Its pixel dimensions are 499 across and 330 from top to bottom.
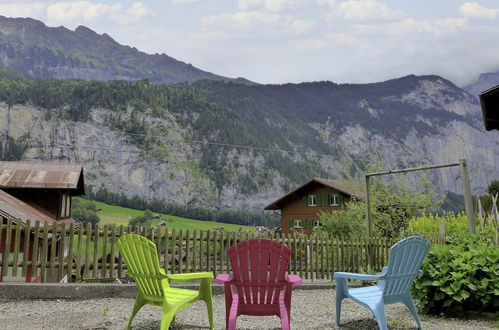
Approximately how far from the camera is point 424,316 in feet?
20.0

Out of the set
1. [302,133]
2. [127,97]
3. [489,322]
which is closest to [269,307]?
[489,322]

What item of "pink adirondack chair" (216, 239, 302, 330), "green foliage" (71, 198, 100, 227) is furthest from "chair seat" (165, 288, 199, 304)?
"green foliage" (71, 198, 100, 227)

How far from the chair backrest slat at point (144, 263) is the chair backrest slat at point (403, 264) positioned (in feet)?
7.76

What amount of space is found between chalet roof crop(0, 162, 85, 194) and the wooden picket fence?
→ 36.4 ft

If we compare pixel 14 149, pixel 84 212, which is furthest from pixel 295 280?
pixel 14 149

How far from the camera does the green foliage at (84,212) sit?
95.0 metres

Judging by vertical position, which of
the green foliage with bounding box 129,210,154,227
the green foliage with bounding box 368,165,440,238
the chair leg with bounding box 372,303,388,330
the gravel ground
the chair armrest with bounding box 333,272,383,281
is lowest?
the gravel ground

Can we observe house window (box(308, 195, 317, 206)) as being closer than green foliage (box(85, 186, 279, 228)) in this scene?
Yes

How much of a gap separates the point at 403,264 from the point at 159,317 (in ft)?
9.77

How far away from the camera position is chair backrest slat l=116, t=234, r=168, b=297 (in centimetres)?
475

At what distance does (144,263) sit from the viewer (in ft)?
15.9

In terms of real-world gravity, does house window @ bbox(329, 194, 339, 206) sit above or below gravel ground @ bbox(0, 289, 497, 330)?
above

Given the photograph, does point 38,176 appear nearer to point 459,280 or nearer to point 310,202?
point 459,280

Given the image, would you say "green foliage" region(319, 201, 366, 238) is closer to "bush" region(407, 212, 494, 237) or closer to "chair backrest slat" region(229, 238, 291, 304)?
"bush" region(407, 212, 494, 237)
